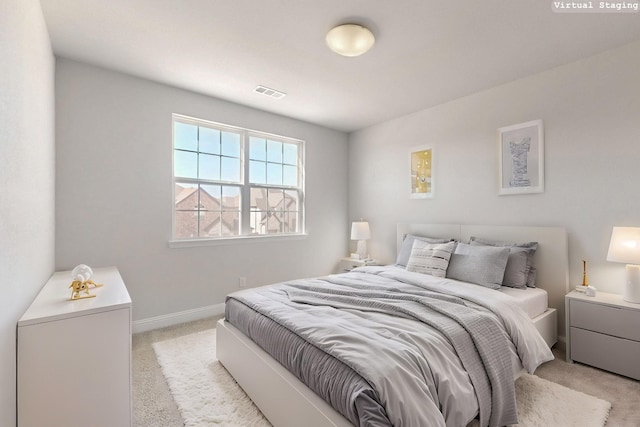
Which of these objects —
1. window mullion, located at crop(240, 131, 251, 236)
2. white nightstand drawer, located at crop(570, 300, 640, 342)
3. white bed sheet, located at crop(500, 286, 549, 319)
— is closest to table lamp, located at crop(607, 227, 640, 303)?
white nightstand drawer, located at crop(570, 300, 640, 342)

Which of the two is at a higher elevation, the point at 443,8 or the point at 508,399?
the point at 443,8

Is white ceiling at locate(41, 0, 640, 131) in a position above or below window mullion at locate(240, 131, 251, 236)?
above

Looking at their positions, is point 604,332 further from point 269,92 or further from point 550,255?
point 269,92

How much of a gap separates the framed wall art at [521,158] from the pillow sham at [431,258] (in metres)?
0.87

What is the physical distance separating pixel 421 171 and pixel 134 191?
132 inches

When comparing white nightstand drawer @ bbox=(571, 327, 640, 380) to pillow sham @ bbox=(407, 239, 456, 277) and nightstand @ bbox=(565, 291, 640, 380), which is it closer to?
nightstand @ bbox=(565, 291, 640, 380)

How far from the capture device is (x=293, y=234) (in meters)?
4.24

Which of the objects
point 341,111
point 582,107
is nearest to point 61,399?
point 341,111

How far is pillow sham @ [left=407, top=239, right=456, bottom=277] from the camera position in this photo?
292cm

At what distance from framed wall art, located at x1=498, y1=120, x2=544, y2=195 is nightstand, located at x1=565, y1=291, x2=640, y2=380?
3.57 feet

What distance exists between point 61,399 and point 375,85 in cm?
340

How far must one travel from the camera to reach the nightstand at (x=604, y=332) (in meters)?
2.13

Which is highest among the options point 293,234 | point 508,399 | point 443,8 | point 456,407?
point 443,8

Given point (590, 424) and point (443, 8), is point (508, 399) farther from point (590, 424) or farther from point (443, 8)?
point (443, 8)
